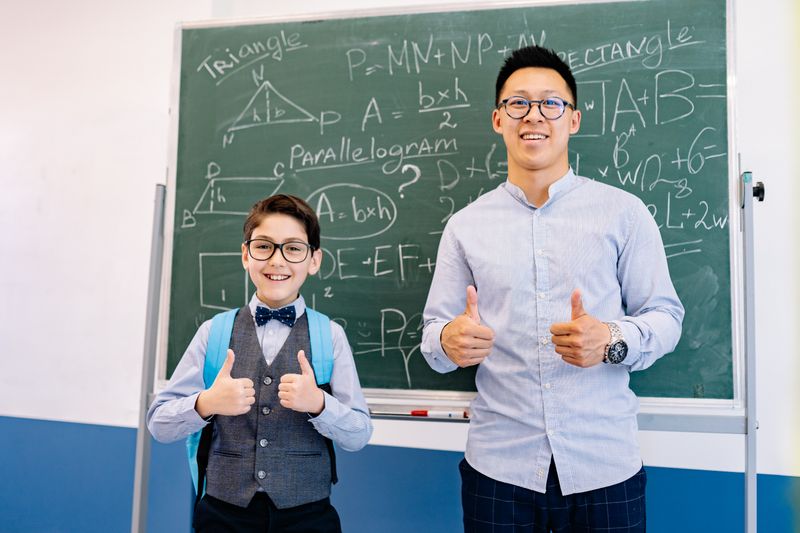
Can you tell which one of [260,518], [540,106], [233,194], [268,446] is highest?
[540,106]

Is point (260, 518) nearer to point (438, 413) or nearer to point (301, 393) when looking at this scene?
point (301, 393)

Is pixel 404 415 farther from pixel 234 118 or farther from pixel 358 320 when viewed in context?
pixel 234 118

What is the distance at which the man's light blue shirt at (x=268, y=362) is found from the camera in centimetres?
150

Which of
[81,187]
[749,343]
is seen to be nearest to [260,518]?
[749,343]

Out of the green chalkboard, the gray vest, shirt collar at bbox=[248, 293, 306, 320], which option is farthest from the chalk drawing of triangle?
the gray vest

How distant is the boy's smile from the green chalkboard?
1.47 feet

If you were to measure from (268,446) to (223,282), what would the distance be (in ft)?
2.73

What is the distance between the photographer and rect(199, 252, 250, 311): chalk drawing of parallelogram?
2.16 metres

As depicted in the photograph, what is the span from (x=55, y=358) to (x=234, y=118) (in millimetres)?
2028

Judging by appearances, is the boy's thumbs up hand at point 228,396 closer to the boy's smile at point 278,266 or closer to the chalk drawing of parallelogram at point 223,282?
the boy's smile at point 278,266

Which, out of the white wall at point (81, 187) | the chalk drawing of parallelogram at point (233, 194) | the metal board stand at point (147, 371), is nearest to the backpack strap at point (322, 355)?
the chalk drawing of parallelogram at point (233, 194)

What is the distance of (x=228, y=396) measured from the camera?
56.3 inches

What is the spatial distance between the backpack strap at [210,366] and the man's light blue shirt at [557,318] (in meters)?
0.57

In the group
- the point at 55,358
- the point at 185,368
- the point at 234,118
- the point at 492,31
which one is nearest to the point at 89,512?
the point at 55,358
